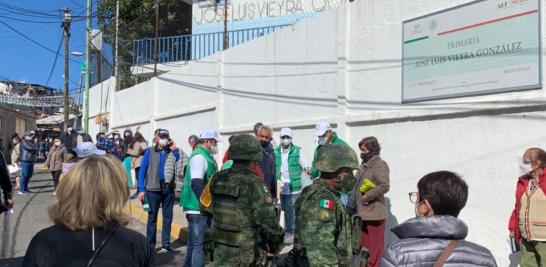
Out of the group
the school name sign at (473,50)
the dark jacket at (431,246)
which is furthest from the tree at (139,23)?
the dark jacket at (431,246)

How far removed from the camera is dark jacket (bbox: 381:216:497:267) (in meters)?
2.13

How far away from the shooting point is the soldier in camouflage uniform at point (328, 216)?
10.5 ft

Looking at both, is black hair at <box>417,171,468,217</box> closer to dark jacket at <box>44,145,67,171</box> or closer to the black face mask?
the black face mask

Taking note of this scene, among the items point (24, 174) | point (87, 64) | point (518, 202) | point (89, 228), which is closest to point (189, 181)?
point (518, 202)

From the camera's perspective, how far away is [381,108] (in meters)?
6.89

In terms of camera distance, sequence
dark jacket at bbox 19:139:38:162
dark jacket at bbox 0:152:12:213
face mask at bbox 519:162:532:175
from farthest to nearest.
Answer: dark jacket at bbox 19:139:38:162
dark jacket at bbox 0:152:12:213
face mask at bbox 519:162:532:175

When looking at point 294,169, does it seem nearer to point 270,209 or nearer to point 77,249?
point 270,209

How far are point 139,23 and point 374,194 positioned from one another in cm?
1767

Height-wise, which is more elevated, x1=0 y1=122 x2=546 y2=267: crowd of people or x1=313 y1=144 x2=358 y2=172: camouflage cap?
x1=313 y1=144 x2=358 y2=172: camouflage cap

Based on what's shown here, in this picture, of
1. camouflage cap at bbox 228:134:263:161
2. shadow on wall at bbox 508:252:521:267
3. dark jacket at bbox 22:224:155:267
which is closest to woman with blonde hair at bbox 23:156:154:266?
dark jacket at bbox 22:224:155:267

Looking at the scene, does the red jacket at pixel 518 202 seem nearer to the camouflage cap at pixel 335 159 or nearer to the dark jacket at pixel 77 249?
the camouflage cap at pixel 335 159

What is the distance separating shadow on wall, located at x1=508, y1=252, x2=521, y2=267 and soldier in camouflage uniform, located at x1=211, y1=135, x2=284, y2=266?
269 centimetres

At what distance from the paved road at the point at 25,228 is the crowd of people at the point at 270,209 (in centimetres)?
56

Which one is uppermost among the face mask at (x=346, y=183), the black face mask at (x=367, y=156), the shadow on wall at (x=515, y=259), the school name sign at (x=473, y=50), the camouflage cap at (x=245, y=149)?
the school name sign at (x=473, y=50)
